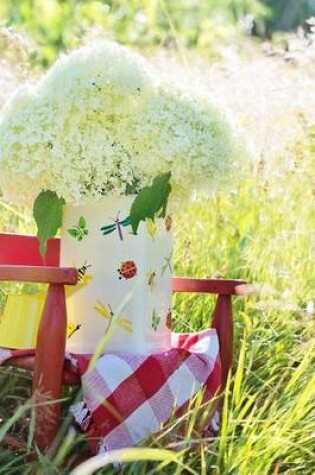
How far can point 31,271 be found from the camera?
73.0 inches

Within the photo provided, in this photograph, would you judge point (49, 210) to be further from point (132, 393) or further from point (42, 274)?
point (132, 393)

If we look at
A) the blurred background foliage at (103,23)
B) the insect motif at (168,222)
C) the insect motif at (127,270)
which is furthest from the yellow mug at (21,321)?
the blurred background foliage at (103,23)

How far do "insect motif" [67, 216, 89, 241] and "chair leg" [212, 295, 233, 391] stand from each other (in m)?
0.38

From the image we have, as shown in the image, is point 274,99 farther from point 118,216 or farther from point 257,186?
point 118,216

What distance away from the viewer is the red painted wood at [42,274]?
6.05 feet

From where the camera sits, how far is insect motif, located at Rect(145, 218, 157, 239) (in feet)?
6.70

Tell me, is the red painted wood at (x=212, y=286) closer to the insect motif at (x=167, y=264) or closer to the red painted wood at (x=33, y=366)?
the insect motif at (x=167, y=264)

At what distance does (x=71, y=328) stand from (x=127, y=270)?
6.1 inches

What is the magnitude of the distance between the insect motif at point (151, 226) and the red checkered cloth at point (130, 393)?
0.75 feet

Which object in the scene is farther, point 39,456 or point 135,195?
point 135,195

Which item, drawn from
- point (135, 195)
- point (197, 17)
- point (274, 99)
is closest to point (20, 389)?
point (135, 195)

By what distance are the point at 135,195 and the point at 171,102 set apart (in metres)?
0.19

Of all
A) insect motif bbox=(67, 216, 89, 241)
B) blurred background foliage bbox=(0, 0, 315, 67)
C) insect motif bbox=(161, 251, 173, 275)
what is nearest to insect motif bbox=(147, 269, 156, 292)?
insect motif bbox=(161, 251, 173, 275)

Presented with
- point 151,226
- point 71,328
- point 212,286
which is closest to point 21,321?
point 71,328
